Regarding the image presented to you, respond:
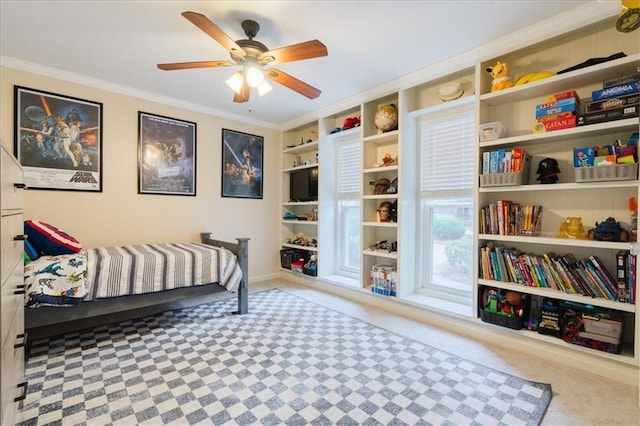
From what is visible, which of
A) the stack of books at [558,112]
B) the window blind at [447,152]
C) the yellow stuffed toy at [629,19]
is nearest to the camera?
the yellow stuffed toy at [629,19]

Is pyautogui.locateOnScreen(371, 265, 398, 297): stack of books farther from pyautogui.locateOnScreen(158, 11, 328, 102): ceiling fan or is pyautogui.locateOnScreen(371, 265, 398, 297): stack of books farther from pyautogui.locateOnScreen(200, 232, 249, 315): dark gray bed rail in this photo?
pyautogui.locateOnScreen(158, 11, 328, 102): ceiling fan

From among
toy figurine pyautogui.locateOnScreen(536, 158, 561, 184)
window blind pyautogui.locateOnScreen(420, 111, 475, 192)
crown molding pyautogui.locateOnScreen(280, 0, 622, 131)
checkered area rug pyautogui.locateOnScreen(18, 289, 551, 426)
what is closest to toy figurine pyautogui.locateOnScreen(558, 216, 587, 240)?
toy figurine pyautogui.locateOnScreen(536, 158, 561, 184)

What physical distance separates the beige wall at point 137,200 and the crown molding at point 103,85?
4cm

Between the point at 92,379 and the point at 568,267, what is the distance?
3.27 metres

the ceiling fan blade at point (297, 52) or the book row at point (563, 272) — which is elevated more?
the ceiling fan blade at point (297, 52)

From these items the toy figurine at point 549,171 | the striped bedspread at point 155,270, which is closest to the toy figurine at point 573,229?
the toy figurine at point 549,171

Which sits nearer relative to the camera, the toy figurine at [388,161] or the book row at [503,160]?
the book row at [503,160]

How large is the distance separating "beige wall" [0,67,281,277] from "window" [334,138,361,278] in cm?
112

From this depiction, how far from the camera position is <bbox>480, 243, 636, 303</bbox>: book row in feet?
6.11

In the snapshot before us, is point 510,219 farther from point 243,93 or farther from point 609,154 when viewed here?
point 243,93

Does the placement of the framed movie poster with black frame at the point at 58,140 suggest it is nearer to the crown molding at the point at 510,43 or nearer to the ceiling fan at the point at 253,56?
the ceiling fan at the point at 253,56

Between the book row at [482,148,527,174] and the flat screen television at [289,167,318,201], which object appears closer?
the book row at [482,148,527,174]

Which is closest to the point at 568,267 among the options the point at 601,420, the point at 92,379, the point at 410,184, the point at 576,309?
the point at 576,309

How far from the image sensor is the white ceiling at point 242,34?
200cm
